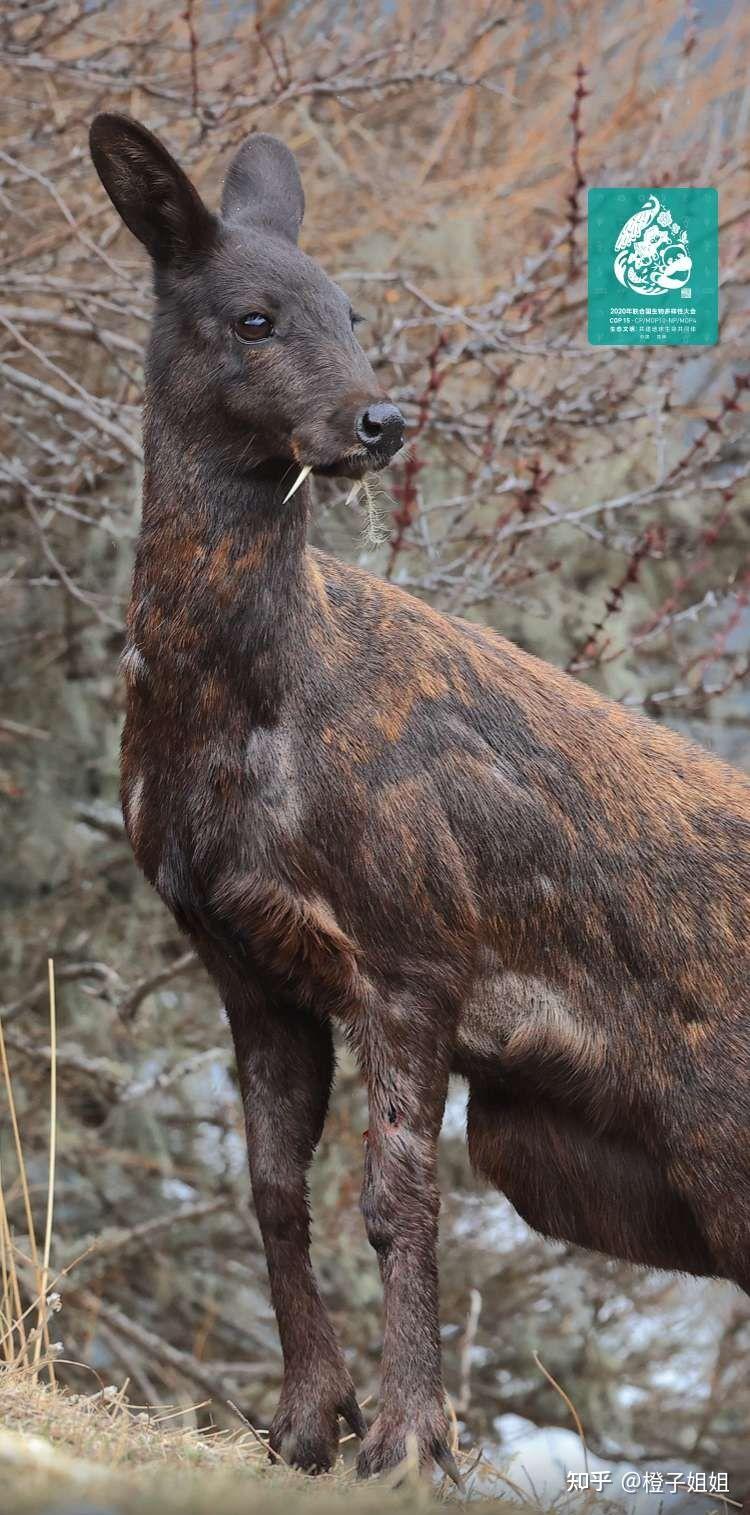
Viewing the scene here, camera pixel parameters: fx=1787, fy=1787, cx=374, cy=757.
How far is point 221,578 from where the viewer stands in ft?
14.4

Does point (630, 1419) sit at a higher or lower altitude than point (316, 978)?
lower

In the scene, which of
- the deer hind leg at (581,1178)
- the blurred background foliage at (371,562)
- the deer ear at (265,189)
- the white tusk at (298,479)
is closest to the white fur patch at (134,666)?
the white tusk at (298,479)

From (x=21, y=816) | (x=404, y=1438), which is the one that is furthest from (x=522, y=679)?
(x=21, y=816)

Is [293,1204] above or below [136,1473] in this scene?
below

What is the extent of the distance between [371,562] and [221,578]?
471 centimetres

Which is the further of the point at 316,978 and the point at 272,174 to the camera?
the point at 272,174

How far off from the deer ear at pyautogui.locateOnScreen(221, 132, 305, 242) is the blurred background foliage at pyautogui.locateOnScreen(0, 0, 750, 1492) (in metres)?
3.06

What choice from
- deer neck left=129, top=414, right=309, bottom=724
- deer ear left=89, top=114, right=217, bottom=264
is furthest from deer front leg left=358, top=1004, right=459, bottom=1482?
deer ear left=89, top=114, right=217, bottom=264

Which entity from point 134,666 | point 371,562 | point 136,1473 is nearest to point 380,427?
point 134,666

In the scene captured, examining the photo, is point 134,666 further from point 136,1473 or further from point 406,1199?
point 136,1473

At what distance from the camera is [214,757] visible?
14.4 ft

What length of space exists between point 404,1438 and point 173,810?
1596mm

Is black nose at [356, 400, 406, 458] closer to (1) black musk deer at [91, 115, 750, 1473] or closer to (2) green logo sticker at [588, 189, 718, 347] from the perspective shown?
(1) black musk deer at [91, 115, 750, 1473]

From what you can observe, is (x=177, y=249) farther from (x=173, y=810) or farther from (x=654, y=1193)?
(x=654, y=1193)
